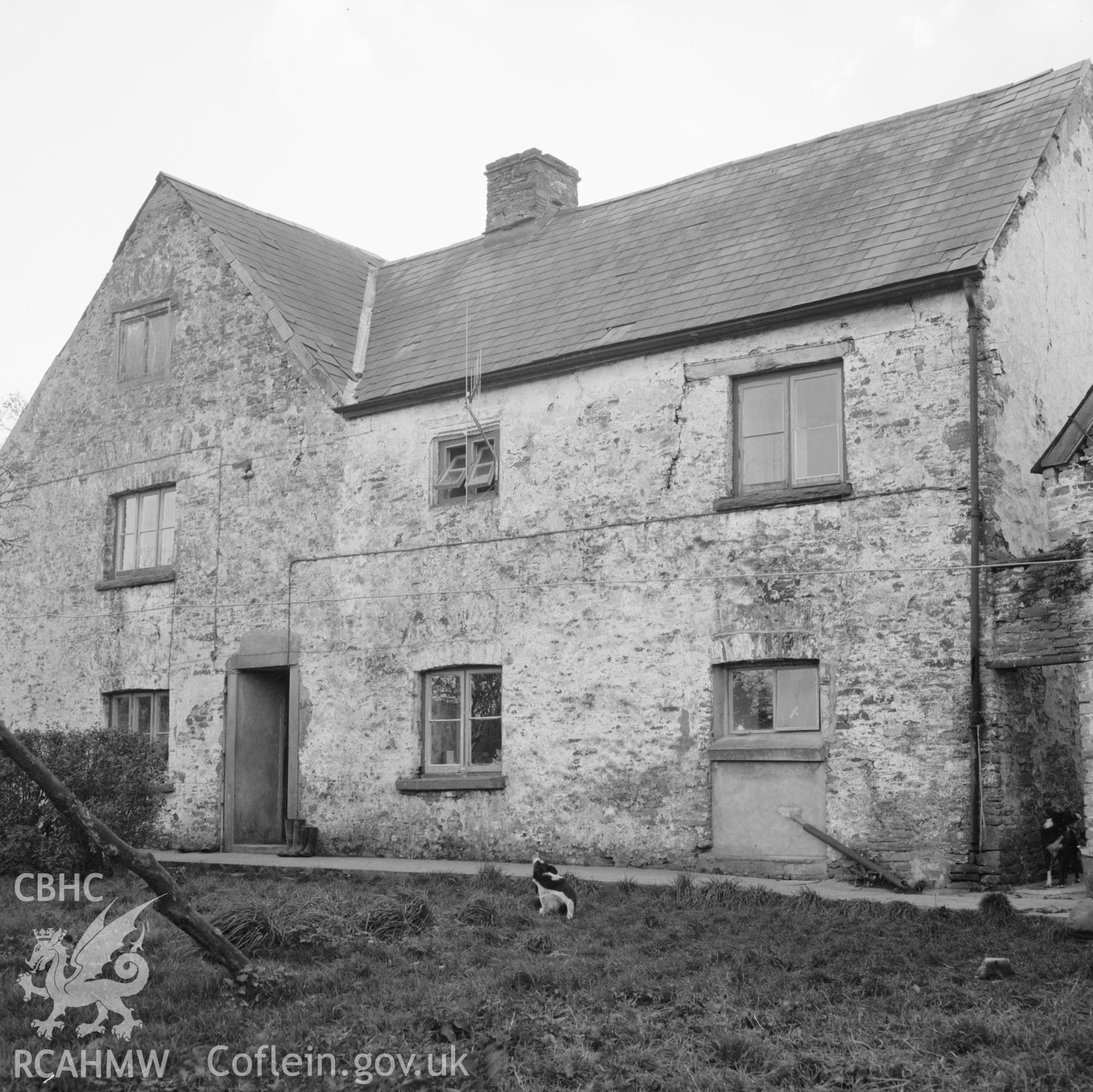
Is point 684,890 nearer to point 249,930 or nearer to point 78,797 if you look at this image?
point 249,930

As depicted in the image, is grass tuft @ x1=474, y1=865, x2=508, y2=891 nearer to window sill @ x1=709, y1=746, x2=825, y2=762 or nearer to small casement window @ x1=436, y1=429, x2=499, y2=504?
window sill @ x1=709, y1=746, x2=825, y2=762

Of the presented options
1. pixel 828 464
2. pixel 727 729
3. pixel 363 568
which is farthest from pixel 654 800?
pixel 363 568

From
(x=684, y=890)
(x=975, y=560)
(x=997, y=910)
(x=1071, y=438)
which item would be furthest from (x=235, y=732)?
(x=1071, y=438)

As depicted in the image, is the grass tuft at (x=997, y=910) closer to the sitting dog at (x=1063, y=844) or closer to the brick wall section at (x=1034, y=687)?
the brick wall section at (x=1034, y=687)

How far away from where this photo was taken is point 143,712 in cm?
1770

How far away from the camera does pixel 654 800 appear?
13.1 m

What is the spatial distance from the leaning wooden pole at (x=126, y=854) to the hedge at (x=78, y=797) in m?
5.07

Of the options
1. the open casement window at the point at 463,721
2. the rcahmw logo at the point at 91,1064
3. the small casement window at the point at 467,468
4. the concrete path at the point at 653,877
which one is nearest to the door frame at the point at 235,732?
the concrete path at the point at 653,877

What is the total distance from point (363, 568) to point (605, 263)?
4.58 m

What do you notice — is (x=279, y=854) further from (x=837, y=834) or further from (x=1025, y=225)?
(x=1025, y=225)

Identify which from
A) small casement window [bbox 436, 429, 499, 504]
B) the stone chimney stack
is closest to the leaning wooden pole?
small casement window [bbox 436, 429, 499, 504]

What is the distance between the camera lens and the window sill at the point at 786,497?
1246 centimetres

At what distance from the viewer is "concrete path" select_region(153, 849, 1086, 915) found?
10305 millimetres

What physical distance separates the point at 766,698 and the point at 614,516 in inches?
96.0
